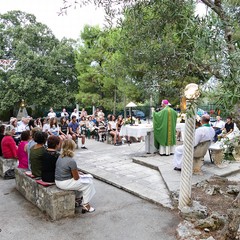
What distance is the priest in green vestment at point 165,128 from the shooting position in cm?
776

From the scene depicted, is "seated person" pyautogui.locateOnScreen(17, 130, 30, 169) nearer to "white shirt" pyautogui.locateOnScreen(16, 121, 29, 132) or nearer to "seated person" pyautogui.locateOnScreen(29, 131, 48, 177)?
"seated person" pyautogui.locateOnScreen(29, 131, 48, 177)

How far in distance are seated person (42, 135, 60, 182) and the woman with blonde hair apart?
16 cm

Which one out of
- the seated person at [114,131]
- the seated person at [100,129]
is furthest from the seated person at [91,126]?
the seated person at [114,131]

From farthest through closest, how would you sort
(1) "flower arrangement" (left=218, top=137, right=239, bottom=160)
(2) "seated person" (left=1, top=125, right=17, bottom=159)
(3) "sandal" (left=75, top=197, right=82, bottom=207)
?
(2) "seated person" (left=1, top=125, right=17, bottom=159) → (1) "flower arrangement" (left=218, top=137, right=239, bottom=160) → (3) "sandal" (left=75, top=197, right=82, bottom=207)

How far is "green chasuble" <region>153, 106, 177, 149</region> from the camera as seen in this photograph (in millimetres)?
7758

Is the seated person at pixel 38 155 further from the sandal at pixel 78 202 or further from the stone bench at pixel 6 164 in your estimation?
the stone bench at pixel 6 164

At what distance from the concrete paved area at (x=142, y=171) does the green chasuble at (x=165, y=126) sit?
18.2 inches

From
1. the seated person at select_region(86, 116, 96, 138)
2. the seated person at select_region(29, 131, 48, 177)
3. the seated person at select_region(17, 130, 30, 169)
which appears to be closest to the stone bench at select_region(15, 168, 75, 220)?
the seated person at select_region(29, 131, 48, 177)

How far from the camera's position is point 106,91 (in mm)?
20766

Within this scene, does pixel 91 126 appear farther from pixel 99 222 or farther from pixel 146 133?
pixel 99 222

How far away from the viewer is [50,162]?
174 inches

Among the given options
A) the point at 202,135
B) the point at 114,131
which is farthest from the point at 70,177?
the point at 114,131

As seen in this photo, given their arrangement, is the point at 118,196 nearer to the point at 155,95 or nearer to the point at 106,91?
the point at 155,95

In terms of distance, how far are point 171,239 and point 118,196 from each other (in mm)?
1712
